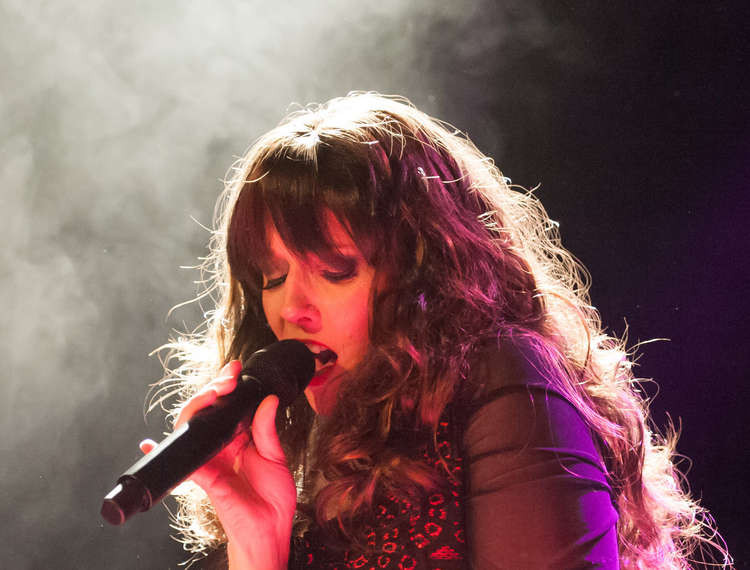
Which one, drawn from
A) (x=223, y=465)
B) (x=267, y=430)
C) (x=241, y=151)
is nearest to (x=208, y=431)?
(x=267, y=430)

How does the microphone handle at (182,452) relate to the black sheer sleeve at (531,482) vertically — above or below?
above

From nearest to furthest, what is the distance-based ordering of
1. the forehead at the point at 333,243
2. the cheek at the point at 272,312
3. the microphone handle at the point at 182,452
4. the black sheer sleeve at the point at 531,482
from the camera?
the microphone handle at the point at 182,452 → the black sheer sleeve at the point at 531,482 → the forehead at the point at 333,243 → the cheek at the point at 272,312

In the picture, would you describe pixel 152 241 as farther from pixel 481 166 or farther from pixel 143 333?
pixel 481 166

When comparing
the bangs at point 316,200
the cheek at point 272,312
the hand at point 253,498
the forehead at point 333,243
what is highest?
the bangs at point 316,200

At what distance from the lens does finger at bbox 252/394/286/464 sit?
1.04m

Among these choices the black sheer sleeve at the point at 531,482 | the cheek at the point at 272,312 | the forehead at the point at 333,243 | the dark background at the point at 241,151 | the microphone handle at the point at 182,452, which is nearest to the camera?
the microphone handle at the point at 182,452

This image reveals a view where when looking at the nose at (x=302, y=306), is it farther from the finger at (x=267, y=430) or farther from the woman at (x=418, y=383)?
the finger at (x=267, y=430)

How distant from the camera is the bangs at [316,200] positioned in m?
1.22

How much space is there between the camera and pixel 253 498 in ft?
3.90

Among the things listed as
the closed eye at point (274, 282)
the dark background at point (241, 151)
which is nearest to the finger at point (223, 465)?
the closed eye at point (274, 282)

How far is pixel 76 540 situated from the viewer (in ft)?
6.97

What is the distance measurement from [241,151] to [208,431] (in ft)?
5.05

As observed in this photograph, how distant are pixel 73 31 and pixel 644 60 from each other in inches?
65.2

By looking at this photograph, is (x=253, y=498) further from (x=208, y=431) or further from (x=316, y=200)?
(x=316, y=200)
